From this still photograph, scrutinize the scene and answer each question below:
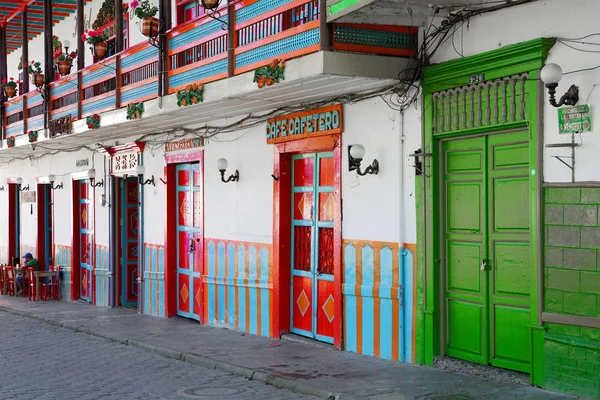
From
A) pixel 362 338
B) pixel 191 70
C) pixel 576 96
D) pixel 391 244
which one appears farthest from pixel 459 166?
pixel 191 70

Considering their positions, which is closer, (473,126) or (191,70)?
(473,126)

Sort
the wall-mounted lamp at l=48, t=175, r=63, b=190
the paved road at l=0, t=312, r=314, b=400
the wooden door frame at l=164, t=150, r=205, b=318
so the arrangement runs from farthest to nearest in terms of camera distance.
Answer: the wall-mounted lamp at l=48, t=175, r=63, b=190 < the wooden door frame at l=164, t=150, r=205, b=318 < the paved road at l=0, t=312, r=314, b=400

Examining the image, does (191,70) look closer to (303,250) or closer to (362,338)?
(303,250)

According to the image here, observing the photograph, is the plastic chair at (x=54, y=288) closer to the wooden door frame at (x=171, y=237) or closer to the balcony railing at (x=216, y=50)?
the balcony railing at (x=216, y=50)

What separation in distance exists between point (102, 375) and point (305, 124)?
449 cm

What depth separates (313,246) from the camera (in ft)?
38.5

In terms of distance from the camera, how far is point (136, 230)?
17.7 metres

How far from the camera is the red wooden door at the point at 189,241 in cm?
1465

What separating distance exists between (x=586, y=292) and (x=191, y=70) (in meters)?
6.92

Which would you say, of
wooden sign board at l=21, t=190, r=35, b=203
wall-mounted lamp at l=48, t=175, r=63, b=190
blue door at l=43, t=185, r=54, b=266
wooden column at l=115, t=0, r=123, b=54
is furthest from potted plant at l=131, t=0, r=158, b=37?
wooden sign board at l=21, t=190, r=35, b=203

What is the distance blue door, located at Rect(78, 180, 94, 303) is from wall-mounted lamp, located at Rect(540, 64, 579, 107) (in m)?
12.9

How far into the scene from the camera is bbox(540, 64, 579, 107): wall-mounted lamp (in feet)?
24.0

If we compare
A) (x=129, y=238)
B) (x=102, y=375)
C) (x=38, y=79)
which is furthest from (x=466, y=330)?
(x=38, y=79)

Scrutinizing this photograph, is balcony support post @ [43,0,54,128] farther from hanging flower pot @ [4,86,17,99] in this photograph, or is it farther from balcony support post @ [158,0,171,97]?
balcony support post @ [158,0,171,97]
